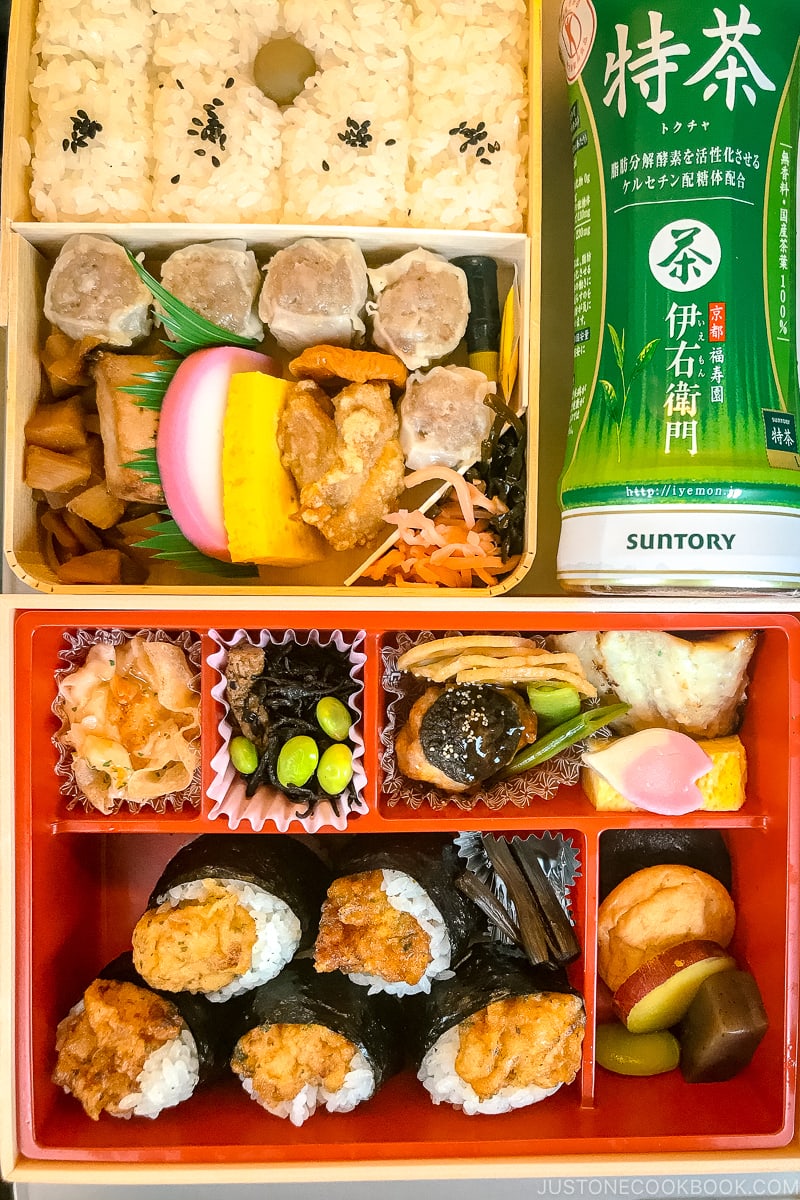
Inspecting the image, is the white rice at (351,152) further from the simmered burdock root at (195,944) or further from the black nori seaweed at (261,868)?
the simmered burdock root at (195,944)

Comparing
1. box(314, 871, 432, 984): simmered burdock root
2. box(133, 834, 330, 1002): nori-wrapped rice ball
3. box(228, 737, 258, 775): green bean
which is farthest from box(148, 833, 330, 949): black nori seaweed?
box(228, 737, 258, 775): green bean

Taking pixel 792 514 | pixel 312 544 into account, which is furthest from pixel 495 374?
pixel 792 514

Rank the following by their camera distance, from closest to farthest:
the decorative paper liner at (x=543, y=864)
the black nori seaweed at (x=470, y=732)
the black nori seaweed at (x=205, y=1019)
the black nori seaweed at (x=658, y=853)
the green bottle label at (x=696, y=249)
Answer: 1. the green bottle label at (x=696, y=249)
2. the black nori seaweed at (x=470, y=732)
3. the black nori seaweed at (x=205, y=1019)
4. the decorative paper liner at (x=543, y=864)
5. the black nori seaweed at (x=658, y=853)

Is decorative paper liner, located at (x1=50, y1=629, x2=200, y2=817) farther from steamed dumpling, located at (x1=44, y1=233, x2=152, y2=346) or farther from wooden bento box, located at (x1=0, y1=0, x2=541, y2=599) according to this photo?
steamed dumpling, located at (x1=44, y1=233, x2=152, y2=346)

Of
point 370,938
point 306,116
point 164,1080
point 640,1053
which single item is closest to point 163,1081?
point 164,1080

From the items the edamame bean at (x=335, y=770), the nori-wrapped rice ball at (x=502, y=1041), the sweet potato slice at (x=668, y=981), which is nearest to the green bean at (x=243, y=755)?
the edamame bean at (x=335, y=770)

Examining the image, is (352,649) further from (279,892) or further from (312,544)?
(279,892)
